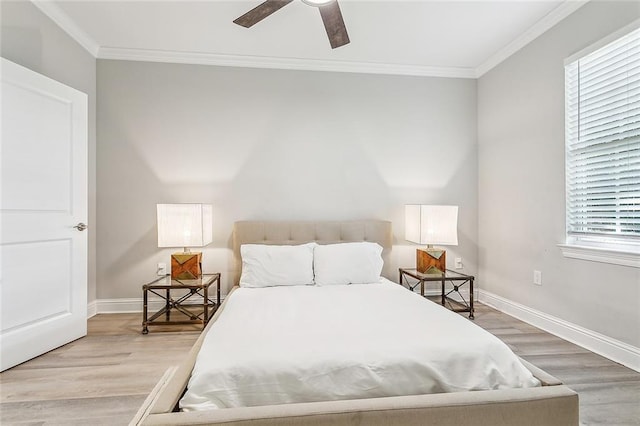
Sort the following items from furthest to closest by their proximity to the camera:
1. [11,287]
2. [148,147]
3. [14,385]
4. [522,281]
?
[148,147]
[522,281]
[11,287]
[14,385]

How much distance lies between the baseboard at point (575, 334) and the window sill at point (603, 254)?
22.1 inches

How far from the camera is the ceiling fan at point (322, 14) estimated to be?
2051 mm

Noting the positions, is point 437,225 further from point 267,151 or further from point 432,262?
point 267,151

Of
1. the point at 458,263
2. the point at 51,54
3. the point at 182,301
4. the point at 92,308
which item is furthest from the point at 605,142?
the point at 92,308

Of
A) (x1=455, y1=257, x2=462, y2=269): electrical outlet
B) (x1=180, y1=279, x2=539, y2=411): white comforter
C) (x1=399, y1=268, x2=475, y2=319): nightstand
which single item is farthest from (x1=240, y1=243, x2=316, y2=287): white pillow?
(x1=455, y1=257, x2=462, y2=269): electrical outlet

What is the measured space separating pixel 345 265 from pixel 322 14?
6.32 feet

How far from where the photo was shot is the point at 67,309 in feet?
8.89

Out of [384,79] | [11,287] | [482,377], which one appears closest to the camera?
[482,377]

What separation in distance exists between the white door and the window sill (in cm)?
410

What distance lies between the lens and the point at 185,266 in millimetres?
3117

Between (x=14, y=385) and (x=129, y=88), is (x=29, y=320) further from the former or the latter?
(x=129, y=88)

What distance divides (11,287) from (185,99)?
2222mm

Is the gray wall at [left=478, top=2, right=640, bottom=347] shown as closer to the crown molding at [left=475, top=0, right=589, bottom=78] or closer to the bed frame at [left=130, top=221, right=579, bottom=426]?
the crown molding at [left=475, top=0, right=589, bottom=78]

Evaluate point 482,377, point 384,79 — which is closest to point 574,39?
point 384,79
